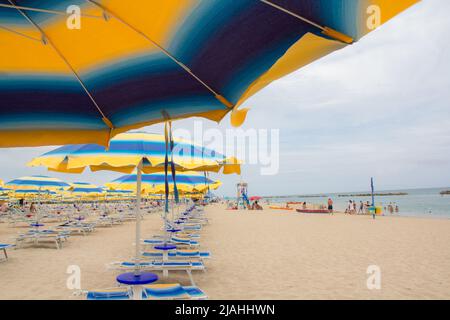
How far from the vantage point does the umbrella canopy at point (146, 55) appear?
73.5 inches

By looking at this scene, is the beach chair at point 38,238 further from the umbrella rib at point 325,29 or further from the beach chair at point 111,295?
the umbrella rib at point 325,29

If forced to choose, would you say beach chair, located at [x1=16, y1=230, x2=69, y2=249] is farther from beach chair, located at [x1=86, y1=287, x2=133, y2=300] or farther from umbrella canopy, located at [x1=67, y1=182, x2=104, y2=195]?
umbrella canopy, located at [x1=67, y1=182, x2=104, y2=195]

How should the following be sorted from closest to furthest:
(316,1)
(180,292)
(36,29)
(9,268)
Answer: (316,1) < (36,29) < (180,292) < (9,268)

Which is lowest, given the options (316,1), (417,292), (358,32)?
(417,292)

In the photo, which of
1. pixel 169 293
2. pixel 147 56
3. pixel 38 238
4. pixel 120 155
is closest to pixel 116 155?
pixel 120 155

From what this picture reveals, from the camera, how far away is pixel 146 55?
2.52 meters

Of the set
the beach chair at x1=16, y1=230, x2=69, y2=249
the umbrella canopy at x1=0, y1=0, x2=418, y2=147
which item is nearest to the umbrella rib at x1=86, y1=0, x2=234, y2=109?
the umbrella canopy at x1=0, y1=0, x2=418, y2=147

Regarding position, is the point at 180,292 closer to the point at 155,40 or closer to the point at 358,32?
the point at 155,40

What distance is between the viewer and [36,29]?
2305 mm

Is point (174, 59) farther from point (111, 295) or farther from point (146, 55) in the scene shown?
point (111, 295)

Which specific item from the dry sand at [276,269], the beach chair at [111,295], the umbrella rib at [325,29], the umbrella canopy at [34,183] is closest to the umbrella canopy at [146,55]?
the umbrella rib at [325,29]
